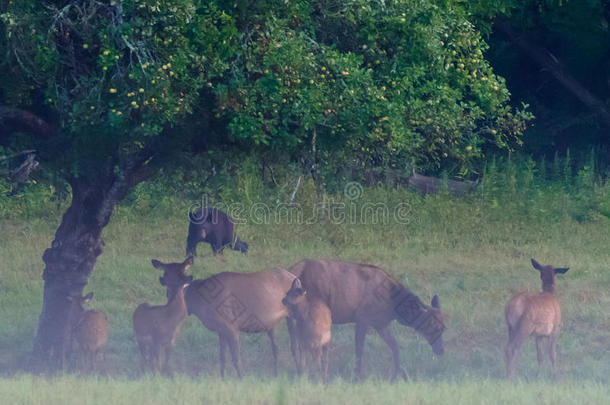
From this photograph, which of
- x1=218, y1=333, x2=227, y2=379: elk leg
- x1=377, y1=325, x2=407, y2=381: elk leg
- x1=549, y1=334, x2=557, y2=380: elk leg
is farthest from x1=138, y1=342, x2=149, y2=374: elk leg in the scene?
x1=549, y1=334, x2=557, y2=380: elk leg

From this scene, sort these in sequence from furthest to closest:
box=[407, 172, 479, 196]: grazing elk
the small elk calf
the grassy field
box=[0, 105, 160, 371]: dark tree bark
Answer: box=[407, 172, 479, 196]: grazing elk
box=[0, 105, 160, 371]: dark tree bark
the small elk calf
the grassy field

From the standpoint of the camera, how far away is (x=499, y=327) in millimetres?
13945

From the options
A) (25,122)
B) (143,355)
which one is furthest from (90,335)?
(25,122)

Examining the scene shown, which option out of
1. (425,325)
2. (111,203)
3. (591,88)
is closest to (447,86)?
(425,325)

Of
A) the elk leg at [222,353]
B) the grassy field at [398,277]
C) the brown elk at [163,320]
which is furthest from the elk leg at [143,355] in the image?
the elk leg at [222,353]

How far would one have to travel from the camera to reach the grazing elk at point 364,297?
38.9 feet

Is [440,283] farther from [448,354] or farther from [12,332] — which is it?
[12,332]

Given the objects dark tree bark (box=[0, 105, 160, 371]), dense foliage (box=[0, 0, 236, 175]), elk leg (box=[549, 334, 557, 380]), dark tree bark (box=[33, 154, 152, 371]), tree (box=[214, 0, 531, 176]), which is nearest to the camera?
dense foliage (box=[0, 0, 236, 175])

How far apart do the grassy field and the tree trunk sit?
724mm

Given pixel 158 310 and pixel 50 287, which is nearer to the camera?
pixel 158 310

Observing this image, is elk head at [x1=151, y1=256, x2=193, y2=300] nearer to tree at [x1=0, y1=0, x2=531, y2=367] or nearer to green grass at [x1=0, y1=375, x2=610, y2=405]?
tree at [x1=0, y1=0, x2=531, y2=367]

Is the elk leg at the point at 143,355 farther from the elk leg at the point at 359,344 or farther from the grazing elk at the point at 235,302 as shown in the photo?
the elk leg at the point at 359,344

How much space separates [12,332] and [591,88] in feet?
63.9

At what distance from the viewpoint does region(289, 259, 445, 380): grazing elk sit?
1185 cm
